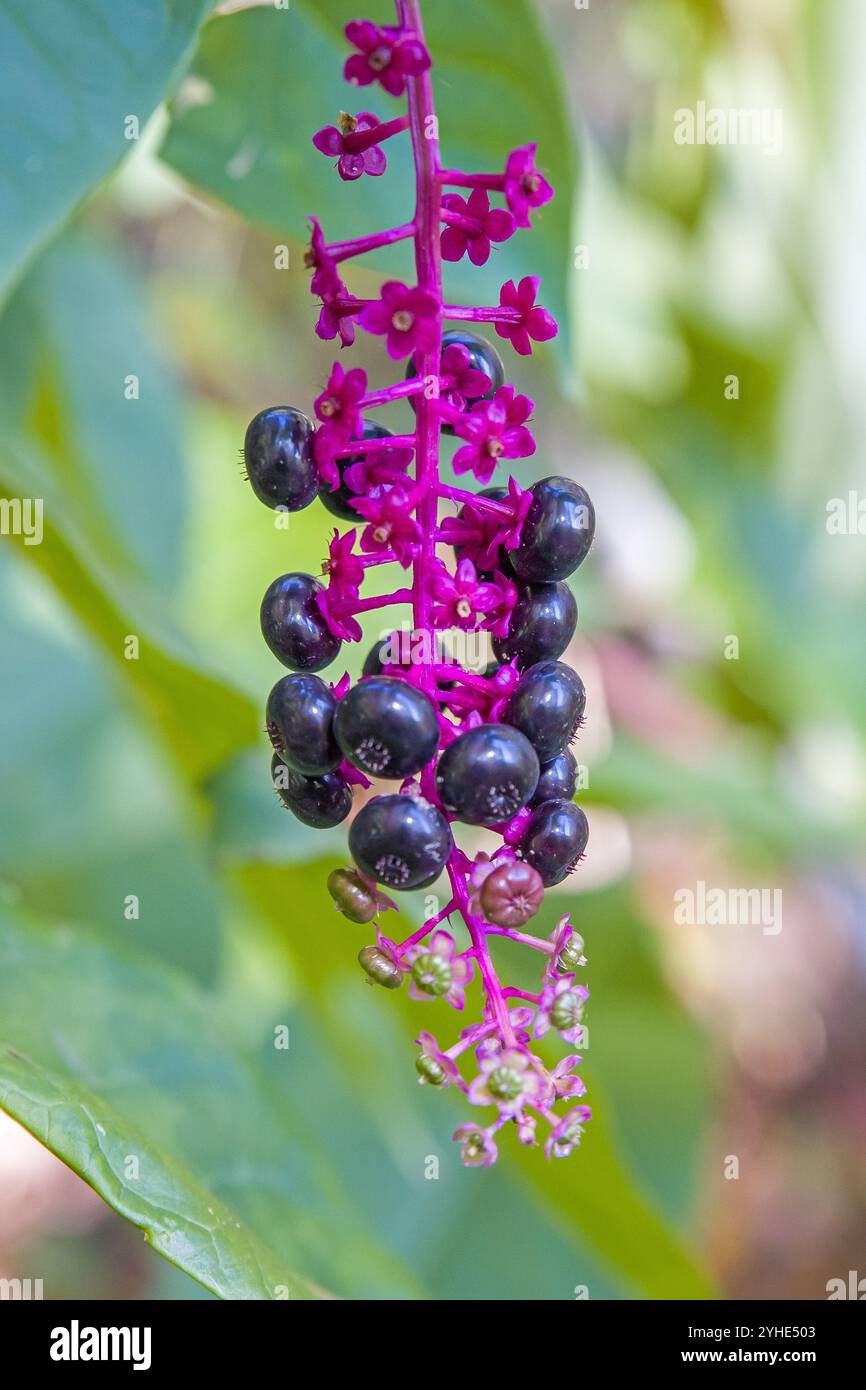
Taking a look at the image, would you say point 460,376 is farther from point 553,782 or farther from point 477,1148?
point 477,1148

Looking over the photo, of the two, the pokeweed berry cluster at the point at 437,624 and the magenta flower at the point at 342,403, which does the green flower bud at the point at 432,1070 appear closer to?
the pokeweed berry cluster at the point at 437,624

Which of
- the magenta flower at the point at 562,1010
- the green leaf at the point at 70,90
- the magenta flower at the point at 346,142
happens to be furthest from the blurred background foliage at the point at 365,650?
the magenta flower at the point at 562,1010

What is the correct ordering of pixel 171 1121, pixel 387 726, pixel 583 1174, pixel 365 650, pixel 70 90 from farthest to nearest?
1. pixel 365 650
2. pixel 583 1174
3. pixel 171 1121
4. pixel 70 90
5. pixel 387 726

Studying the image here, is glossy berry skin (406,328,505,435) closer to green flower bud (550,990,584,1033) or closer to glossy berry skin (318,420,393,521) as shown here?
glossy berry skin (318,420,393,521)

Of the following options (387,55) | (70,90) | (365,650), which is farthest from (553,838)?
(365,650)

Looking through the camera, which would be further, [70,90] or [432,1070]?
[70,90]

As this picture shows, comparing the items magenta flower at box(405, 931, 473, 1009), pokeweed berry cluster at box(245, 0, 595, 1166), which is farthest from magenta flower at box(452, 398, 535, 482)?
magenta flower at box(405, 931, 473, 1009)

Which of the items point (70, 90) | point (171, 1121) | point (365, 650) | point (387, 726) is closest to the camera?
point (387, 726)
